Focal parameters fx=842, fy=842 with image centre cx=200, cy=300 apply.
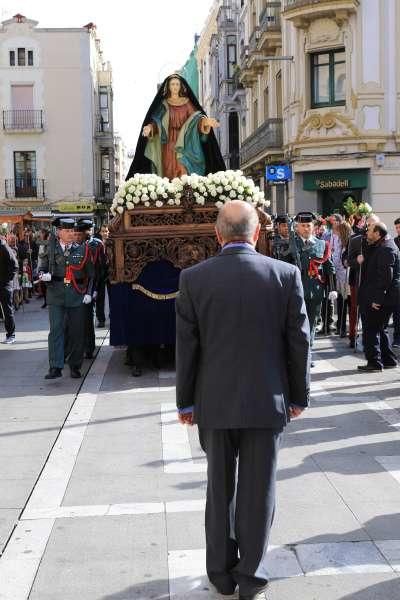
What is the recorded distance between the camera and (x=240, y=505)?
405 cm

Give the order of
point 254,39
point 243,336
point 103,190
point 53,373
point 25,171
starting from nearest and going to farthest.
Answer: point 243,336 < point 53,373 < point 254,39 < point 25,171 < point 103,190

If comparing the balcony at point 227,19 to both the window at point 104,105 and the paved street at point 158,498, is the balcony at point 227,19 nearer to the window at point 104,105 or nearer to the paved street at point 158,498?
the window at point 104,105

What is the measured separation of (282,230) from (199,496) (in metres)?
7.28

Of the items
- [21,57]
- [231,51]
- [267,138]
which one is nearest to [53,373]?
[267,138]

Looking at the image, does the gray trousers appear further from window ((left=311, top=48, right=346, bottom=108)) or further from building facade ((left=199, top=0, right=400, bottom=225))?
window ((left=311, top=48, right=346, bottom=108))

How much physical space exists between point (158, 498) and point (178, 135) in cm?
647

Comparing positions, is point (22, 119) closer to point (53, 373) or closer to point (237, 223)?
point (53, 373)

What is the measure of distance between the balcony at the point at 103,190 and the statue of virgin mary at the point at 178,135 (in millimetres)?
40286

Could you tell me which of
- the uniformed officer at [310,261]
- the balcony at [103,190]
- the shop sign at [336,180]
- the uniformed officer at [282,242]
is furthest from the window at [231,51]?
the uniformed officer at [310,261]

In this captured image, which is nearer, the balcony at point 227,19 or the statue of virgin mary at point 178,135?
the statue of virgin mary at point 178,135

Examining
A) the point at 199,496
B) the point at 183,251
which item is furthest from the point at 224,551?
the point at 183,251

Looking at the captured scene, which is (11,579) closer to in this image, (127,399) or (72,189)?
(127,399)

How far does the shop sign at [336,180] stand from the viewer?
83.8ft

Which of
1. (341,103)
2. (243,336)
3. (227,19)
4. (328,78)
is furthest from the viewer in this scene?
(227,19)
